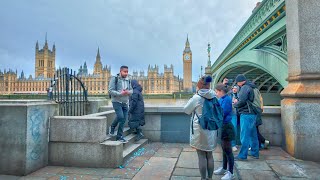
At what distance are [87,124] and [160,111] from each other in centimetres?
269

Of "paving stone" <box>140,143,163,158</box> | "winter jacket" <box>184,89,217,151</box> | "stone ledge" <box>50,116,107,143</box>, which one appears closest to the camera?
"winter jacket" <box>184,89,217,151</box>

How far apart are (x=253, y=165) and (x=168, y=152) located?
1.99 m

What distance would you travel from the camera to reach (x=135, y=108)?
21.5 feet

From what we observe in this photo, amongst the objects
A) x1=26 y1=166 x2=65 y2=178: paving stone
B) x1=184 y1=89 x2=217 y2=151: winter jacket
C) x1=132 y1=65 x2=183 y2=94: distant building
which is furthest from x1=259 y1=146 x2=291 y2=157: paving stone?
x1=132 y1=65 x2=183 y2=94: distant building

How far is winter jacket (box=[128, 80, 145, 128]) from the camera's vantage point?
6.50 m

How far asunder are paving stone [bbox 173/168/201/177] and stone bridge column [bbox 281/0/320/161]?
252 cm

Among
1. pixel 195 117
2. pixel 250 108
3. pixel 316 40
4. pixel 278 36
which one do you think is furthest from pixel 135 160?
pixel 278 36

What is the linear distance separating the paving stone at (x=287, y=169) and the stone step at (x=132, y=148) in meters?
2.96

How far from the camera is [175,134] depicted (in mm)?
7070

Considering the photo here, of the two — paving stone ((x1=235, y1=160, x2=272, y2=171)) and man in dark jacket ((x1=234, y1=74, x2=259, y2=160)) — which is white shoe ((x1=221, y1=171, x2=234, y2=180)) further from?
man in dark jacket ((x1=234, y1=74, x2=259, y2=160))

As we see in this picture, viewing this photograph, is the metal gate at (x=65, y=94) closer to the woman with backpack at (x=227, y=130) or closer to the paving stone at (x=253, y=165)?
the woman with backpack at (x=227, y=130)

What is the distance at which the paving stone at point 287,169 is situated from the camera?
4.30 metres

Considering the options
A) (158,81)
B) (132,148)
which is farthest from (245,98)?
(158,81)

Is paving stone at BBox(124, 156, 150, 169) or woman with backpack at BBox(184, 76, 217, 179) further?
paving stone at BBox(124, 156, 150, 169)
